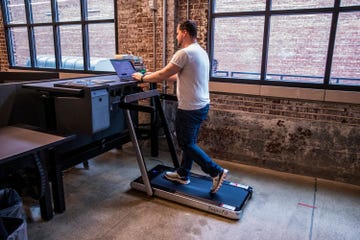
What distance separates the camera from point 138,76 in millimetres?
2938

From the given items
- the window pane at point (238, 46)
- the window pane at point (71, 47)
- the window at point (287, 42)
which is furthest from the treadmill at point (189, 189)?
the window pane at point (71, 47)

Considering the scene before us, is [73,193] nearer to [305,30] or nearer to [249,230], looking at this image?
[249,230]

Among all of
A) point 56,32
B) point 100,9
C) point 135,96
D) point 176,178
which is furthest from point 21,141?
point 56,32

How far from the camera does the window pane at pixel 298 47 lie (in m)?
3.25

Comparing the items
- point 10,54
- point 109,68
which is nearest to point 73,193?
point 109,68

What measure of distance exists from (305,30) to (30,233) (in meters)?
3.53

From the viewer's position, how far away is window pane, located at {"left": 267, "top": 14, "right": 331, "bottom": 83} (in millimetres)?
3248

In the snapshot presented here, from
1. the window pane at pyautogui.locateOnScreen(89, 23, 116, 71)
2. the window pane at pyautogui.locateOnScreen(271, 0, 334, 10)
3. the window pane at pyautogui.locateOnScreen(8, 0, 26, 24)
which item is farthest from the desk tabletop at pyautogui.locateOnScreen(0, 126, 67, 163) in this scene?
the window pane at pyautogui.locateOnScreen(8, 0, 26, 24)

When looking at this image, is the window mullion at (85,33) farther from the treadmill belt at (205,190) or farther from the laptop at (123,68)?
the treadmill belt at (205,190)

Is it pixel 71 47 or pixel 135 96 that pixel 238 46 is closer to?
pixel 135 96

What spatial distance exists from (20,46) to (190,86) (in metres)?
4.90

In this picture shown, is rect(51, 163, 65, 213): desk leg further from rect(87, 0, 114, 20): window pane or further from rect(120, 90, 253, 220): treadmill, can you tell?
rect(87, 0, 114, 20): window pane

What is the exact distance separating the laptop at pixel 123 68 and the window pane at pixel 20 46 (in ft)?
11.5

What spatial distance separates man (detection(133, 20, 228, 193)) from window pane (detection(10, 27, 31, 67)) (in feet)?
13.7
